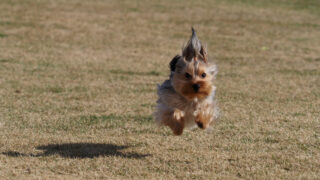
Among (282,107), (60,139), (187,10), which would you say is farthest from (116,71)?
(187,10)

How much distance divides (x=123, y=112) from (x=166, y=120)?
2298 mm

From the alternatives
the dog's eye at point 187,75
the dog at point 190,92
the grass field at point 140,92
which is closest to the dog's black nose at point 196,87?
the dog at point 190,92

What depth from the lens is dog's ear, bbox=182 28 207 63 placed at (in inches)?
253

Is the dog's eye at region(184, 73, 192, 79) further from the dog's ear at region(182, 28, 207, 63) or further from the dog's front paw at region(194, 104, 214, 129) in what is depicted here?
the dog's front paw at region(194, 104, 214, 129)

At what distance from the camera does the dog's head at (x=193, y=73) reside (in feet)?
20.1

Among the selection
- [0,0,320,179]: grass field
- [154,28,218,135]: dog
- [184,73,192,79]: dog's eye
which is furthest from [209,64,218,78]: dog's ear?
[0,0,320,179]: grass field

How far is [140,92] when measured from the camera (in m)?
10.4

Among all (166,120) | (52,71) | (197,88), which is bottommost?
(52,71)

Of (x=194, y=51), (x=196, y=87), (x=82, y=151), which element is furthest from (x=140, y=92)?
(x=196, y=87)

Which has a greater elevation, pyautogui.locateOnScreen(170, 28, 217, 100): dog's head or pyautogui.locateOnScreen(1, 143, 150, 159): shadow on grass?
pyautogui.locateOnScreen(170, 28, 217, 100): dog's head

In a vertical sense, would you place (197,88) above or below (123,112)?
above

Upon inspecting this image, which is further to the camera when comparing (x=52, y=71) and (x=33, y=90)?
(x=52, y=71)

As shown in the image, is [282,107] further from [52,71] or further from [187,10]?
[187,10]

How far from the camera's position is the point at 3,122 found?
8047 mm
